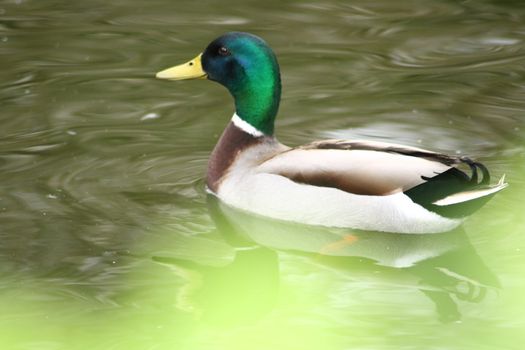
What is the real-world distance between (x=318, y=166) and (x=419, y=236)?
0.65m

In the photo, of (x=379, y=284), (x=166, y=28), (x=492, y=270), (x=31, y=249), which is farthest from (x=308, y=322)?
(x=166, y=28)

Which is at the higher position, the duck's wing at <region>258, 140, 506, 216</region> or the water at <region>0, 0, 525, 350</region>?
the duck's wing at <region>258, 140, 506, 216</region>

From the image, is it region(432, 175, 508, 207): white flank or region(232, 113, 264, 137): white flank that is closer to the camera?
region(432, 175, 508, 207): white flank

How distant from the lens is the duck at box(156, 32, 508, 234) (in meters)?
6.97

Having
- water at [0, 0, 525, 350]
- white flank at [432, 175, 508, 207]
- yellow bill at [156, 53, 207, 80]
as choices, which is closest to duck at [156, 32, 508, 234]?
white flank at [432, 175, 508, 207]

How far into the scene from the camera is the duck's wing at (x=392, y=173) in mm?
6926

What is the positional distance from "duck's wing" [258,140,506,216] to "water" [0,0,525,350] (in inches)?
9.5

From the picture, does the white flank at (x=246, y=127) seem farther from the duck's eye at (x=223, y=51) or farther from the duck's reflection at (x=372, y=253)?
the duck's reflection at (x=372, y=253)

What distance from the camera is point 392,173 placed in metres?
7.04

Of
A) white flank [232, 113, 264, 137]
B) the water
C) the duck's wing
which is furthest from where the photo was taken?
white flank [232, 113, 264, 137]

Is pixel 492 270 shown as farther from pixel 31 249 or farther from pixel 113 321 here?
pixel 31 249

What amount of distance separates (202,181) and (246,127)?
17.4 inches

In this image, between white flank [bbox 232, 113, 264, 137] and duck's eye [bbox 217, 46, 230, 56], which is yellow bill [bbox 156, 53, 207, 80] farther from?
white flank [bbox 232, 113, 264, 137]

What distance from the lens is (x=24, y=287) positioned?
20.7ft
